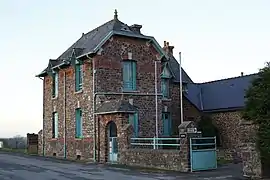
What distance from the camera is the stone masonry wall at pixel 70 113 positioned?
29516 millimetres

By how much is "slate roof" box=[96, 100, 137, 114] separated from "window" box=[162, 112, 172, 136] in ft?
24.6

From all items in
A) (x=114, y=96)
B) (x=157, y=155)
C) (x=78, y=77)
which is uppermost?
(x=78, y=77)

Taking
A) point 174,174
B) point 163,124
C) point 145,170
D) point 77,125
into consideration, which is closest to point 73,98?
point 77,125

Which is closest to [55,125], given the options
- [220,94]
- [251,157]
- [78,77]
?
[78,77]

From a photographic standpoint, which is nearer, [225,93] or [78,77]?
[78,77]

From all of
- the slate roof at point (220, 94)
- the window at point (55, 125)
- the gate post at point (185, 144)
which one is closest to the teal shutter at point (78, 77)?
the window at point (55, 125)

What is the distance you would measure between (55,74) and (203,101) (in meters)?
12.3

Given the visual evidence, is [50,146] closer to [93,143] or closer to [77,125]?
[77,125]

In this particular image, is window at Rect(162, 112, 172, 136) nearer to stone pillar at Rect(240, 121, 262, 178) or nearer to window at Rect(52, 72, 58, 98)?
window at Rect(52, 72, 58, 98)

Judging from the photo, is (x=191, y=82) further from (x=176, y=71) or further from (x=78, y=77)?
(x=78, y=77)

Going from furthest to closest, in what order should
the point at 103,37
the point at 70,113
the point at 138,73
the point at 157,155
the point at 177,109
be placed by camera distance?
the point at 177,109, the point at 70,113, the point at 138,73, the point at 103,37, the point at 157,155

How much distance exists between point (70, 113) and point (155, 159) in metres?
10.6

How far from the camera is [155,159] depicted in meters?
23.5

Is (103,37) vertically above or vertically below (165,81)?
above
